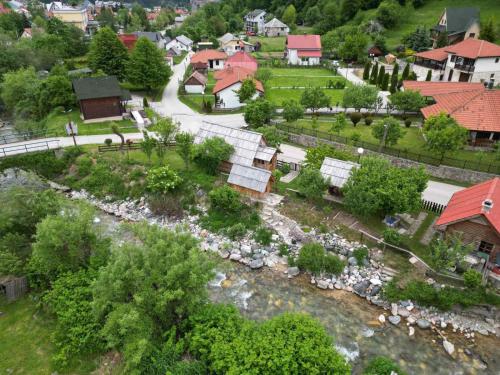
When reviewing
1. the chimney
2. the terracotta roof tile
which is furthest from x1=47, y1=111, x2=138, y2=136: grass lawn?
the chimney

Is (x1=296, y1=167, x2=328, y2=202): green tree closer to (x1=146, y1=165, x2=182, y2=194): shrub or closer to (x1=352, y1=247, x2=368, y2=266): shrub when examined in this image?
(x1=352, y1=247, x2=368, y2=266): shrub

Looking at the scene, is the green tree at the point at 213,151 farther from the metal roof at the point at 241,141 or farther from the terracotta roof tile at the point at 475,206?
the terracotta roof tile at the point at 475,206

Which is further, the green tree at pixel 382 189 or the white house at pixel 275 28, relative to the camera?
the white house at pixel 275 28

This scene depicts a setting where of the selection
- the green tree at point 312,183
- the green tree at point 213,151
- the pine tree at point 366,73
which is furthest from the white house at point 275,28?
the green tree at point 312,183

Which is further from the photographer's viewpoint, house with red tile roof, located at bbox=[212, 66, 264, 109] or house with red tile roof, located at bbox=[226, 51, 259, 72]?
house with red tile roof, located at bbox=[226, 51, 259, 72]

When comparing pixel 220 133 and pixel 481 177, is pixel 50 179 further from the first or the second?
pixel 481 177

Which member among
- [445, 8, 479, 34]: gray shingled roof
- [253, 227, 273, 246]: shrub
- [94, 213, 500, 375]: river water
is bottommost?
[94, 213, 500, 375]: river water

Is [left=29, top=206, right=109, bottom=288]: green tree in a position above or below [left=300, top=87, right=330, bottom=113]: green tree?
below
